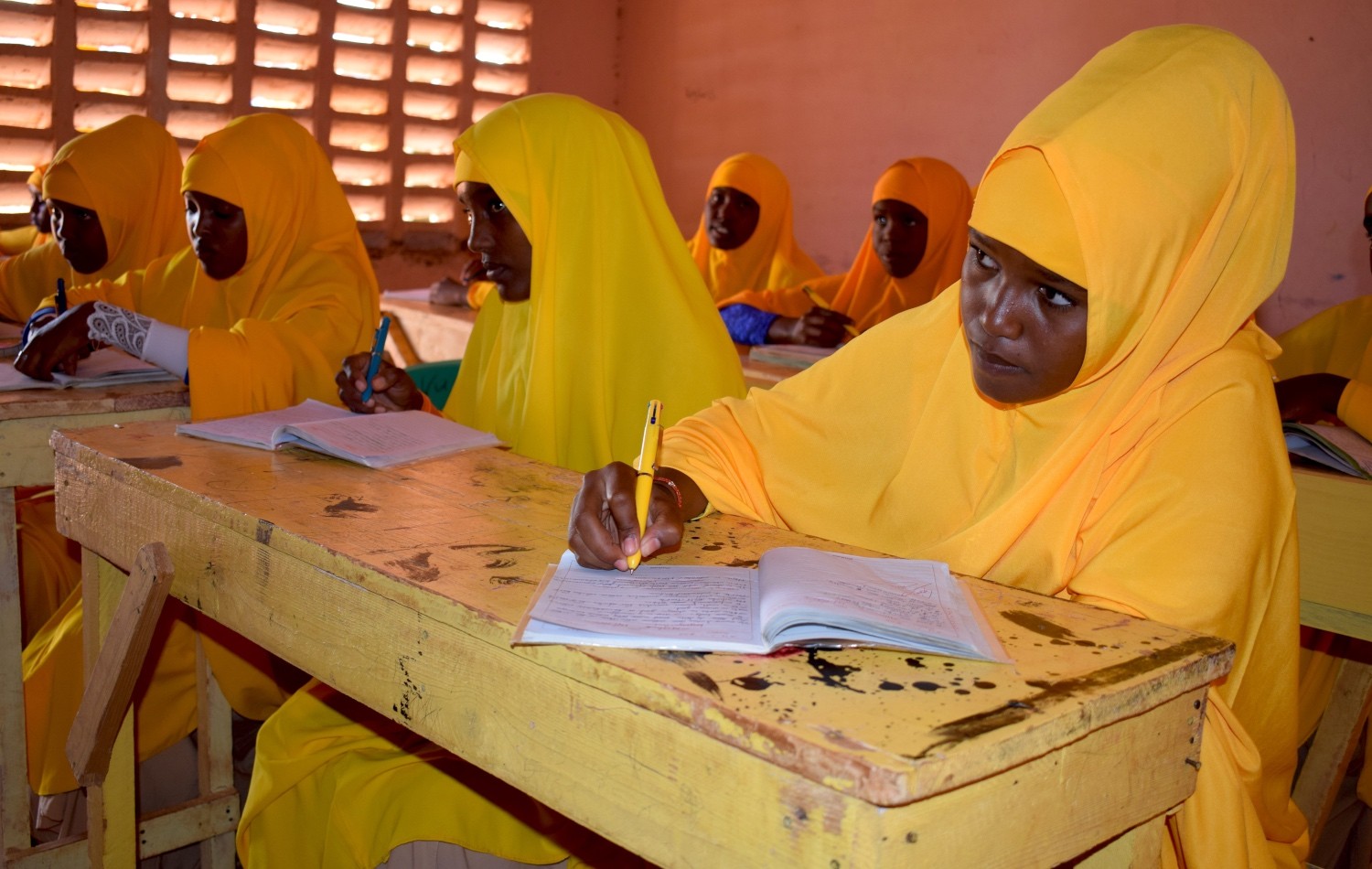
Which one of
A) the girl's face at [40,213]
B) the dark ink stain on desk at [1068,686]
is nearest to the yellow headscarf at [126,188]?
the girl's face at [40,213]

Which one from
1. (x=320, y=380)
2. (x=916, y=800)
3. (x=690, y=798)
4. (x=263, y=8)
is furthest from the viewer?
(x=263, y=8)

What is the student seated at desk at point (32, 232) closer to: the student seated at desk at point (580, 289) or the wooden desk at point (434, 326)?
the wooden desk at point (434, 326)

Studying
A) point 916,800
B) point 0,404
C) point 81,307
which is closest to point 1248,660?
point 916,800

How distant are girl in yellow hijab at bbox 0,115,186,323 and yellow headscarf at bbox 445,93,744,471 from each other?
2110 millimetres

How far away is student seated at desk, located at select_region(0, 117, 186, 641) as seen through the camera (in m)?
3.70

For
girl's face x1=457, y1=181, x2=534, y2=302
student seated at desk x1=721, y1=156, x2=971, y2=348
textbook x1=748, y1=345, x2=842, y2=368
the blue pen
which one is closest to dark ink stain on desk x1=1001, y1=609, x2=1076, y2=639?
girl's face x1=457, y1=181, x2=534, y2=302

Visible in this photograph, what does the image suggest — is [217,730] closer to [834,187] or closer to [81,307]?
[81,307]

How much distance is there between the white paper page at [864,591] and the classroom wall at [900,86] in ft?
12.9

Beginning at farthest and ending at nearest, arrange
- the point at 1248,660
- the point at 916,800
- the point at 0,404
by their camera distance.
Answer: the point at 0,404 < the point at 1248,660 < the point at 916,800

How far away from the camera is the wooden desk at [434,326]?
4.40 m

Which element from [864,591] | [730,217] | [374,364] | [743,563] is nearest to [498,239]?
[374,364]

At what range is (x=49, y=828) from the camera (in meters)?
2.17

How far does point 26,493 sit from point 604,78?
5.85m

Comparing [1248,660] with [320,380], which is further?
[320,380]
